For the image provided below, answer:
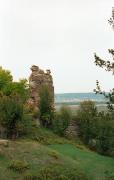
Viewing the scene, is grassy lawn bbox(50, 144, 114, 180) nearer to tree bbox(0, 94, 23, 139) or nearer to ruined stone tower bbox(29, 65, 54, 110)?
tree bbox(0, 94, 23, 139)

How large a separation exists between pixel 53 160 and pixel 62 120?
16.1 meters

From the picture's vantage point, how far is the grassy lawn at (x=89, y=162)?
39531mm

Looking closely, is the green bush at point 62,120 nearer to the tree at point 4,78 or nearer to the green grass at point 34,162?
the tree at point 4,78

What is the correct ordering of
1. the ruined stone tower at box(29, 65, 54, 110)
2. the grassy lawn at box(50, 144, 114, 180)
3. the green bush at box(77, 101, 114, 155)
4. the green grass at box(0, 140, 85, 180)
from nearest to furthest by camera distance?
the green grass at box(0, 140, 85, 180), the grassy lawn at box(50, 144, 114, 180), the green bush at box(77, 101, 114, 155), the ruined stone tower at box(29, 65, 54, 110)

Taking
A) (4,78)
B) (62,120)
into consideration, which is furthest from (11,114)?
(62,120)

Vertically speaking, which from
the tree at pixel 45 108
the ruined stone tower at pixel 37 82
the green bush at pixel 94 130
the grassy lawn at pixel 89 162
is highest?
the ruined stone tower at pixel 37 82

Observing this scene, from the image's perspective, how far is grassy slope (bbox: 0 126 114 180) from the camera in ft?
125

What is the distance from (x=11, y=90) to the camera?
190 ft

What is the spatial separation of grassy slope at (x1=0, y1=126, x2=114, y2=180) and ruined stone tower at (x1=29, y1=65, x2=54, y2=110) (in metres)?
11.1

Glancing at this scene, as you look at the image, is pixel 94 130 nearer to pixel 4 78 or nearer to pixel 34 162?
pixel 4 78

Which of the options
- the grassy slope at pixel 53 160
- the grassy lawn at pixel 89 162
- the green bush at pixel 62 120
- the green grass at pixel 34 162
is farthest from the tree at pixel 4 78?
the green grass at pixel 34 162

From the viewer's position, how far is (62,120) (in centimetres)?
5750

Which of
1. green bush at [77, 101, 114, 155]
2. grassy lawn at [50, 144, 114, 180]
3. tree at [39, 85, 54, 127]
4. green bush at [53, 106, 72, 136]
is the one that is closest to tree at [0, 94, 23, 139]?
grassy lawn at [50, 144, 114, 180]

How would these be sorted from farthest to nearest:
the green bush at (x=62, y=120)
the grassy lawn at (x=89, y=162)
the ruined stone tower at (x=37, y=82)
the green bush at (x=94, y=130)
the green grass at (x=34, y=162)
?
the ruined stone tower at (x=37, y=82), the green bush at (x=62, y=120), the green bush at (x=94, y=130), the grassy lawn at (x=89, y=162), the green grass at (x=34, y=162)
